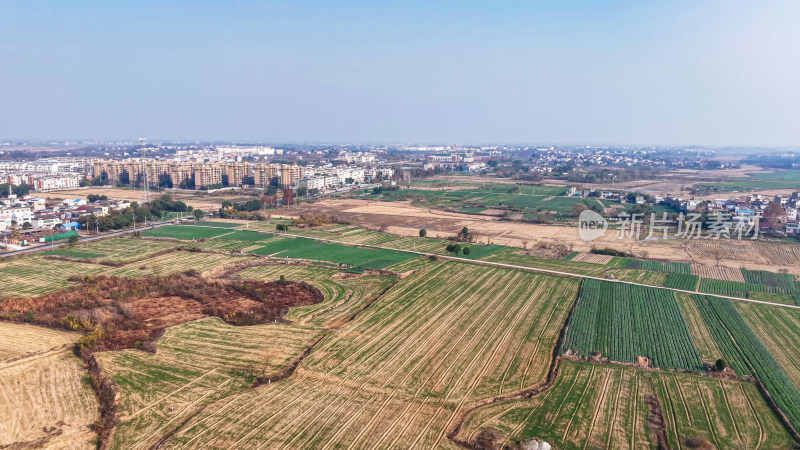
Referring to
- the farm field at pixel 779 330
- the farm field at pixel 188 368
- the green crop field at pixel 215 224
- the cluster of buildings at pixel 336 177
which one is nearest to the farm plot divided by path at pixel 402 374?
the farm field at pixel 188 368

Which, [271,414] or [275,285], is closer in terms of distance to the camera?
[271,414]

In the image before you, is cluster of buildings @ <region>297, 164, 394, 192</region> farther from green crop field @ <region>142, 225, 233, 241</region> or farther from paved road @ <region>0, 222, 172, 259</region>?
paved road @ <region>0, 222, 172, 259</region>

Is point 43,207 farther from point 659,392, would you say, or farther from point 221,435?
point 659,392

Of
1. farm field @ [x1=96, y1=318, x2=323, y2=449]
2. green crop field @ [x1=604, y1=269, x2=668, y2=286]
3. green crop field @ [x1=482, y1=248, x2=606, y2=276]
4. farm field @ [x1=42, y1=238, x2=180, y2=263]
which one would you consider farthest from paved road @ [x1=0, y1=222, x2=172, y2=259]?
green crop field @ [x1=604, y1=269, x2=668, y2=286]

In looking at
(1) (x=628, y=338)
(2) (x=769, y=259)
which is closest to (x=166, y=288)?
(1) (x=628, y=338)

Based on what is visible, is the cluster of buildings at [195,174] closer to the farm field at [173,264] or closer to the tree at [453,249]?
the farm field at [173,264]
